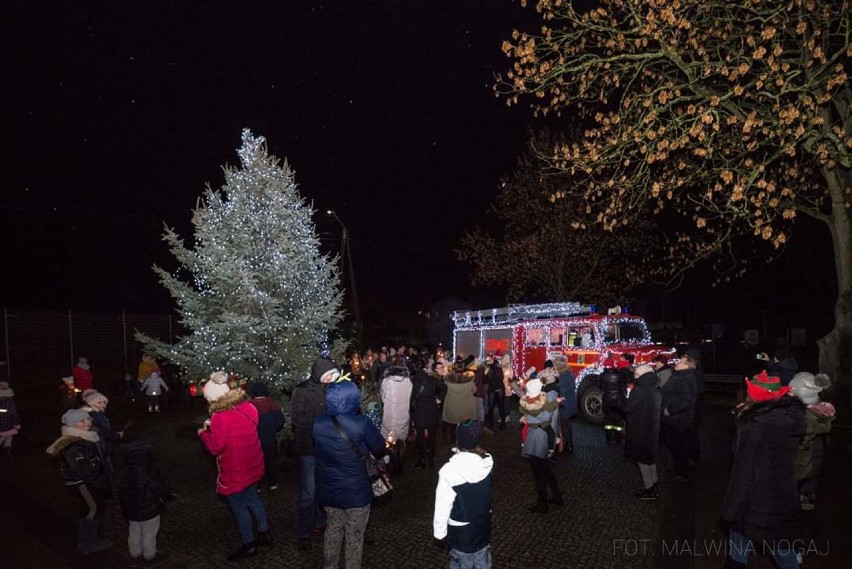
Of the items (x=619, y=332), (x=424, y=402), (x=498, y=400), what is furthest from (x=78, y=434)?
(x=619, y=332)

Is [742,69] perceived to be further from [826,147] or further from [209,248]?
[209,248]

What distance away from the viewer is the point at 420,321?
53.2 m

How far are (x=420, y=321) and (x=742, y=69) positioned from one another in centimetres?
4580

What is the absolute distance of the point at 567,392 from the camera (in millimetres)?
9805

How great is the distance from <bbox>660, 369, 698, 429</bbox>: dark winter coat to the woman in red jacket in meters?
5.74

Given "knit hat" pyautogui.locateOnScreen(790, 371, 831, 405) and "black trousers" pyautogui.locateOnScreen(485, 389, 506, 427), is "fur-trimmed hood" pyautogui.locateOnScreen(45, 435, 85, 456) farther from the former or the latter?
"black trousers" pyautogui.locateOnScreen(485, 389, 506, 427)

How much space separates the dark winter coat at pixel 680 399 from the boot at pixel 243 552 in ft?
19.2

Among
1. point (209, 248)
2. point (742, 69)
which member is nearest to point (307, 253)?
point (209, 248)

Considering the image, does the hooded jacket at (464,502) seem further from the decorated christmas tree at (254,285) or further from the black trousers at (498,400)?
the black trousers at (498,400)

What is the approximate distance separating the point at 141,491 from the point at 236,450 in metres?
0.96

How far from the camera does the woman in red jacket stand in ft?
17.3

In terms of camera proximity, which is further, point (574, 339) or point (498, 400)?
point (574, 339)

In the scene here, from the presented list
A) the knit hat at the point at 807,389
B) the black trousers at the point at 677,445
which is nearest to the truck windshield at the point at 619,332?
the black trousers at the point at 677,445

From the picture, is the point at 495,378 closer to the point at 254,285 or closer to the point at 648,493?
the point at 648,493
